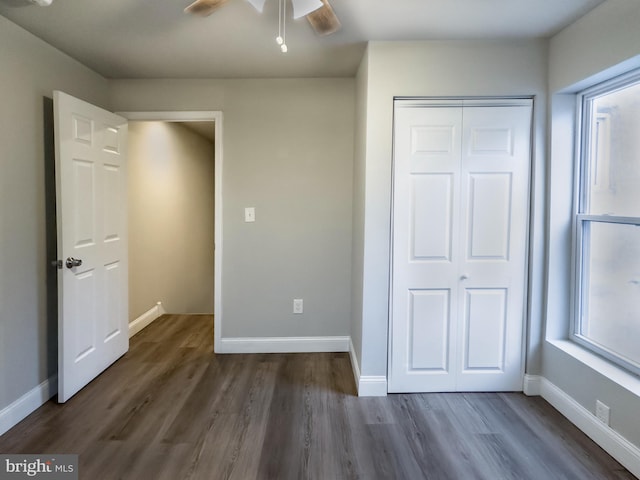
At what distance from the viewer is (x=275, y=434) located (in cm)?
218

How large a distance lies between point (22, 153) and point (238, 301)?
5.96ft

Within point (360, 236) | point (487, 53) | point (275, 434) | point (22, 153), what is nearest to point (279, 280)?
point (360, 236)

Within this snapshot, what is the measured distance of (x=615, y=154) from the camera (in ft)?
7.14

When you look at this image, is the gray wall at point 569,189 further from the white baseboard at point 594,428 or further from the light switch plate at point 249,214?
the light switch plate at point 249,214

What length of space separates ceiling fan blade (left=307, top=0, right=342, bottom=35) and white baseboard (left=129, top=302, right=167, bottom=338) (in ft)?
10.3

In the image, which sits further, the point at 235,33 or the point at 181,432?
the point at 235,33

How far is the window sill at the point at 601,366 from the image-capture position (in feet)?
6.40

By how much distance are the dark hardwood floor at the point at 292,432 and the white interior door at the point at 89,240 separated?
254mm

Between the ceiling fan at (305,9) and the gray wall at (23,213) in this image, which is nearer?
the ceiling fan at (305,9)

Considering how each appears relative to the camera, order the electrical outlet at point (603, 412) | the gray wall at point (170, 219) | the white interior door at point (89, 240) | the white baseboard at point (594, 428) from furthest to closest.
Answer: the gray wall at point (170, 219)
the white interior door at point (89, 240)
the electrical outlet at point (603, 412)
the white baseboard at point (594, 428)

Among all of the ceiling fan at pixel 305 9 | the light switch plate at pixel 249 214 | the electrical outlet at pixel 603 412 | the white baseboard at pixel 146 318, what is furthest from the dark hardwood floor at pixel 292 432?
the ceiling fan at pixel 305 9

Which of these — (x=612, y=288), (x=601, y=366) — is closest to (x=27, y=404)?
(x=601, y=366)

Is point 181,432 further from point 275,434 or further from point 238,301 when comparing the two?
point 238,301

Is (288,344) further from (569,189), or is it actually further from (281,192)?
(569,189)
